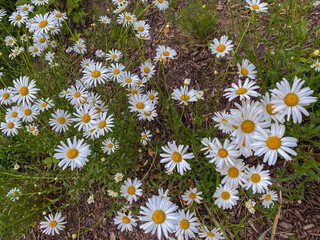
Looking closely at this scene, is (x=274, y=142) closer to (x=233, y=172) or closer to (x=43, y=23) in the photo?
(x=233, y=172)

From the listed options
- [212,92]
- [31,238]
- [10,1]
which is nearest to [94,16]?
[10,1]

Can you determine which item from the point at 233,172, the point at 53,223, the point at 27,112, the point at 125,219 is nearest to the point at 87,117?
the point at 27,112

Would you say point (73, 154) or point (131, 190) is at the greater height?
point (73, 154)

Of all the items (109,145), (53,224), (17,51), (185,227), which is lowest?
(185,227)

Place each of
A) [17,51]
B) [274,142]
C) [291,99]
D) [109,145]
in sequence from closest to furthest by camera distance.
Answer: [291,99] < [274,142] < [109,145] < [17,51]

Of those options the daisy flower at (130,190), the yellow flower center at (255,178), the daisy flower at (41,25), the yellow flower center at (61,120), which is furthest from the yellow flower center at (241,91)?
the daisy flower at (41,25)

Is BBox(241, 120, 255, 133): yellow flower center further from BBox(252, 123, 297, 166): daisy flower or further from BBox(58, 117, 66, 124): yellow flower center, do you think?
BBox(58, 117, 66, 124): yellow flower center
